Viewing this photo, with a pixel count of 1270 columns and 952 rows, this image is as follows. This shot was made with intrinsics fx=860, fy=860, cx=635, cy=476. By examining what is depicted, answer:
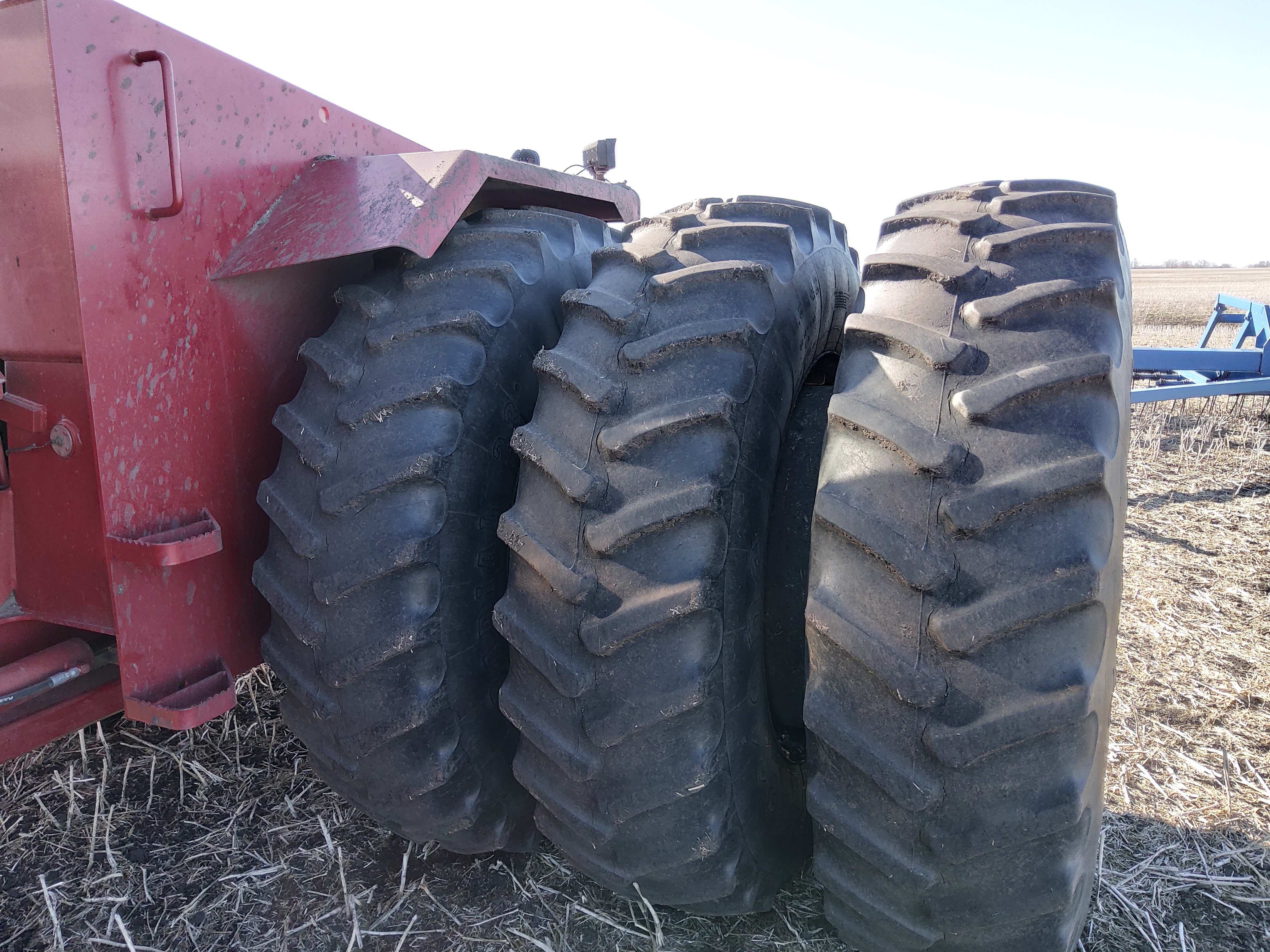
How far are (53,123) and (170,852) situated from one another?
1.65 meters

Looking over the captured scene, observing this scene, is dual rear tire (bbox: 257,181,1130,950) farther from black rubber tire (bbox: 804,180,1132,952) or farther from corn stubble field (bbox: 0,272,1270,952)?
corn stubble field (bbox: 0,272,1270,952)

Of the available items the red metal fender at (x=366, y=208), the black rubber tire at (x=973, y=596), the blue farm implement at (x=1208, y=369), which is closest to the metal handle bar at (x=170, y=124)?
the red metal fender at (x=366, y=208)

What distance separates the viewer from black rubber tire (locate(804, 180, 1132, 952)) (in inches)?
48.6

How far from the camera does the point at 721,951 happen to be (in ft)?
5.75

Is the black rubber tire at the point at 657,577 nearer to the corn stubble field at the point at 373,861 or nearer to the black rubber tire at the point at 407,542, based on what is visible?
the black rubber tire at the point at 407,542

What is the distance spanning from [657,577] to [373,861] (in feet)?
3.86

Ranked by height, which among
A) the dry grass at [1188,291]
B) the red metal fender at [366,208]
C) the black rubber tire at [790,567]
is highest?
the red metal fender at [366,208]

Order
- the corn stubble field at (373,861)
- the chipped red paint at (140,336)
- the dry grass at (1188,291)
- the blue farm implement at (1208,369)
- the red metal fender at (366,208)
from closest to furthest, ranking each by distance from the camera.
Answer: the chipped red paint at (140,336) → the red metal fender at (366,208) → the corn stubble field at (373,861) → the blue farm implement at (1208,369) → the dry grass at (1188,291)

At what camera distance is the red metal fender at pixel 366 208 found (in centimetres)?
162

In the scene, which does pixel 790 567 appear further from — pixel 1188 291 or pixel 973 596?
pixel 1188 291

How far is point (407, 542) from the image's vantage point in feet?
5.08

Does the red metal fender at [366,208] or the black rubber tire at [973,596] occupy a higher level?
the red metal fender at [366,208]

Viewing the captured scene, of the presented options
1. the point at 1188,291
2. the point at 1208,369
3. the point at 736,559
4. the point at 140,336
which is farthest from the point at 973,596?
the point at 1188,291

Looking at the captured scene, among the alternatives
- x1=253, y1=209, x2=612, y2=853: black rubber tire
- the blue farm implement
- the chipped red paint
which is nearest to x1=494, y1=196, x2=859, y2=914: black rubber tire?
x1=253, y1=209, x2=612, y2=853: black rubber tire
